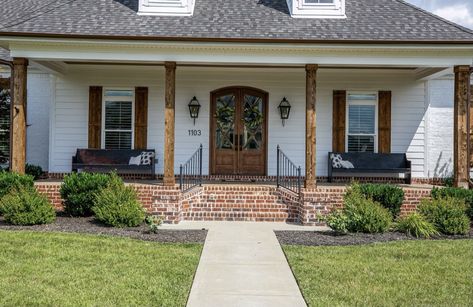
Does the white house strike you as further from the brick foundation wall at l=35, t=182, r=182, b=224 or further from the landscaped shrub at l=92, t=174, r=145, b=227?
the landscaped shrub at l=92, t=174, r=145, b=227

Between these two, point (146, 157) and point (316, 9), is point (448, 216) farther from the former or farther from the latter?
point (146, 157)

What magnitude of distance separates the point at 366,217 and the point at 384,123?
545cm

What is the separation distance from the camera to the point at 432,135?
45.1ft

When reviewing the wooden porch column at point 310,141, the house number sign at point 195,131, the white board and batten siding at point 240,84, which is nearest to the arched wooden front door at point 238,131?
the white board and batten siding at point 240,84

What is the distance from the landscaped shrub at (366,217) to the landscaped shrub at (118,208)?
13.7 feet

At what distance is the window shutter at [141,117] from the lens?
13180 mm

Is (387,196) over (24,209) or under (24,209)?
over

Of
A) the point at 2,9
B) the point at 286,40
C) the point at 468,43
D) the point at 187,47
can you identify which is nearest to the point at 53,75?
the point at 2,9

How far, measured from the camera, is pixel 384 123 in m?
13.2

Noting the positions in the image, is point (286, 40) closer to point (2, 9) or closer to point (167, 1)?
point (167, 1)

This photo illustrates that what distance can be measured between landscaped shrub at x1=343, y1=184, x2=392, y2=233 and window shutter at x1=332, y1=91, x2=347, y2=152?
14.9 feet

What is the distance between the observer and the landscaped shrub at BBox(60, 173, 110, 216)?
31.6 ft

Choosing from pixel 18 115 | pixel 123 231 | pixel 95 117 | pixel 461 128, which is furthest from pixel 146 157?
pixel 461 128

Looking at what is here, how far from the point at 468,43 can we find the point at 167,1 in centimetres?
752
